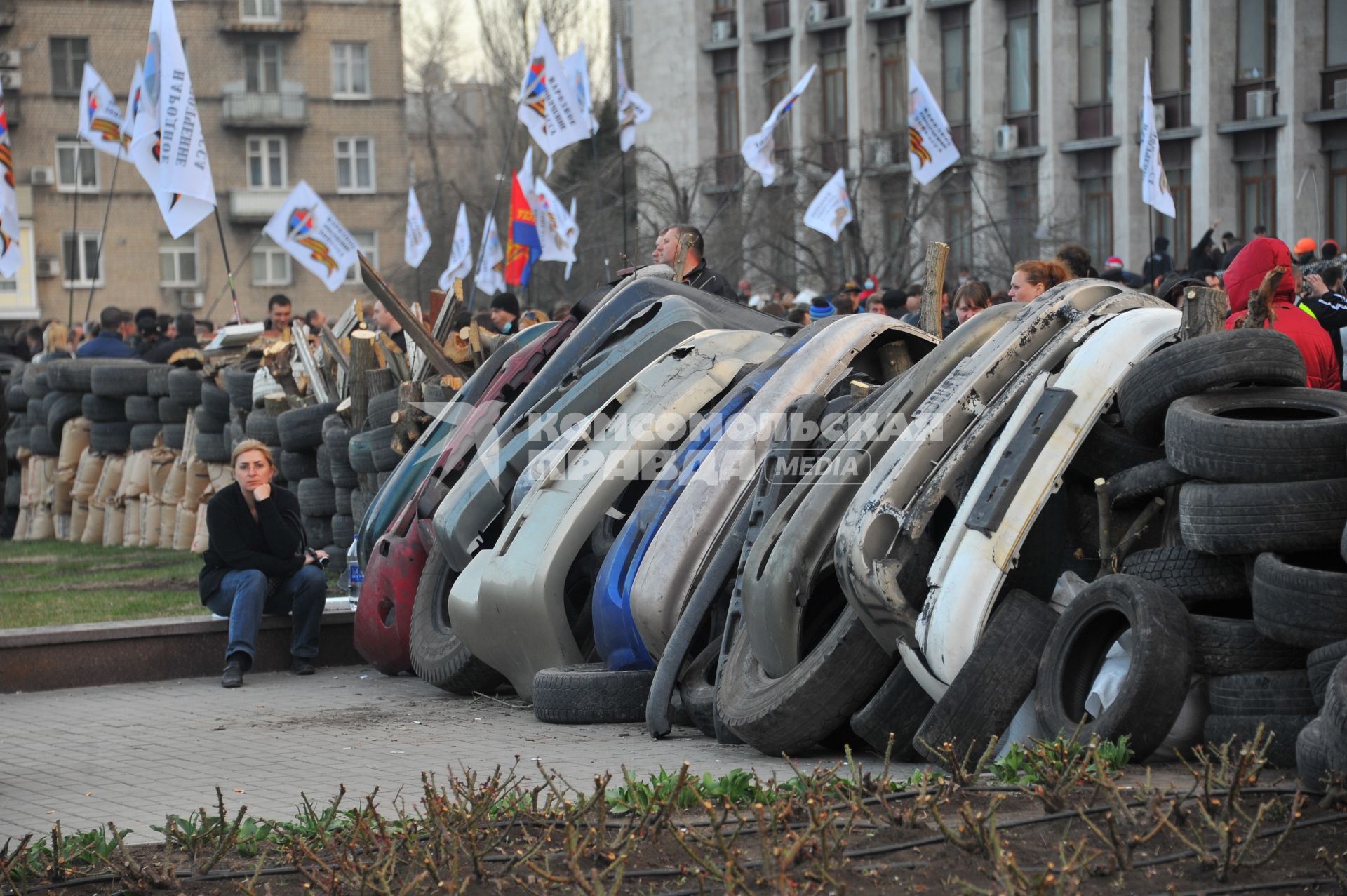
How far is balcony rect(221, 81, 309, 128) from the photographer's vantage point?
62.0 meters

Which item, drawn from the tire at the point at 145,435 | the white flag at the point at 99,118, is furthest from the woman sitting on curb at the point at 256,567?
the white flag at the point at 99,118

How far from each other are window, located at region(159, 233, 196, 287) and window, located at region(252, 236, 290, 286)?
2271 millimetres

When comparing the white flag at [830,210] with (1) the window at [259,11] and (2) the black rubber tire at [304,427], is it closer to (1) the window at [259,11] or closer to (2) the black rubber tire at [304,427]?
(2) the black rubber tire at [304,427]

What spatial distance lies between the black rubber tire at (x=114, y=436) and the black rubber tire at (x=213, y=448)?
6.57ft

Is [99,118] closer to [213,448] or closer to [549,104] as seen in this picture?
[549,104]

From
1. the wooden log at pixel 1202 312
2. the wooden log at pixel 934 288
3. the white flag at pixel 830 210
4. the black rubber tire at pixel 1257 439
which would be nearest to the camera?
the black rubber tire at pixel 1257 439

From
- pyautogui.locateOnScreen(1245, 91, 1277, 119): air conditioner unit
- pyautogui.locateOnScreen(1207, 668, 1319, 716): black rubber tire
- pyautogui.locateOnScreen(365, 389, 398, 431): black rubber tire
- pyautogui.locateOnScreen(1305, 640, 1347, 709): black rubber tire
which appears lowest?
pyautogui.locateOnScreen(1207, 668, 1319, 716): black rubber tire

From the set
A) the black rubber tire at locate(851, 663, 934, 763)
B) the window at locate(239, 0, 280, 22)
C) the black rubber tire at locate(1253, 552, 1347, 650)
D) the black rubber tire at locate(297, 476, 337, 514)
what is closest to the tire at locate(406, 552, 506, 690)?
the black rubber tire at locate(851, 663, 934, 763)

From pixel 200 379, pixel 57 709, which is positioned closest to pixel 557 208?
pixel 200 379

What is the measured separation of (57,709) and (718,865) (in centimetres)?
568

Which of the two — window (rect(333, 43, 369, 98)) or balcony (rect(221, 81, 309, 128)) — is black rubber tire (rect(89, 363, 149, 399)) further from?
window (rect(333, 43, 369, 98))

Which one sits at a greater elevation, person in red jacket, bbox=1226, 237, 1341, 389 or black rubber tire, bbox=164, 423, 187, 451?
person in red jacket, bbox=1226, 237, 1341, 389

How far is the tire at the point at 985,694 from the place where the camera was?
6.72 metres

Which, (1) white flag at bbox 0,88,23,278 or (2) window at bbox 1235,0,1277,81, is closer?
(1) white flag at bbox 0,88,23,278
